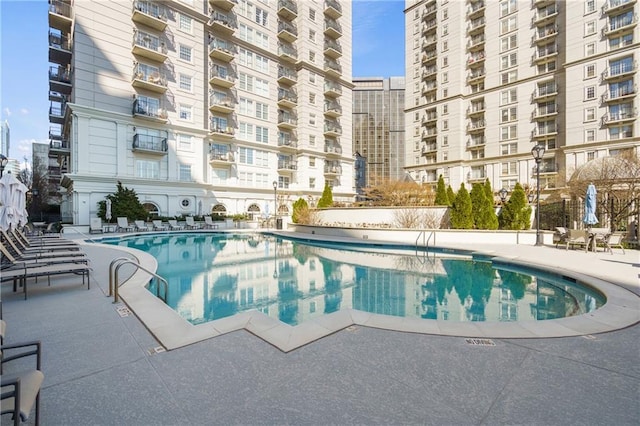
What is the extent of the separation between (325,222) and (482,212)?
9.90 meters

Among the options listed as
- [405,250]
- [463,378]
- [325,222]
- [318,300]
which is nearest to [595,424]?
[463,378]

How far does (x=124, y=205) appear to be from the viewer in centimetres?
2177

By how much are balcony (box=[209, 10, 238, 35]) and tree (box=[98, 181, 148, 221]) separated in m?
18.1

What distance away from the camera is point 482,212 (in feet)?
50.2

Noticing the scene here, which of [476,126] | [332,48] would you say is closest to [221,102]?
[332,48]

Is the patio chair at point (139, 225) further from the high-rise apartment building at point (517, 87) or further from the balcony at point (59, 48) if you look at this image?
the high-rise apartment building at point (517, 87)

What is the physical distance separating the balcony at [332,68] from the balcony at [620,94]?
28976 millimetres

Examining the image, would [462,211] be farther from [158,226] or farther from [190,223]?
[158,226]

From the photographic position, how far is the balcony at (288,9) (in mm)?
33578

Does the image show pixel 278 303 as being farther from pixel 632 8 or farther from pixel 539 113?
pixel 632 8

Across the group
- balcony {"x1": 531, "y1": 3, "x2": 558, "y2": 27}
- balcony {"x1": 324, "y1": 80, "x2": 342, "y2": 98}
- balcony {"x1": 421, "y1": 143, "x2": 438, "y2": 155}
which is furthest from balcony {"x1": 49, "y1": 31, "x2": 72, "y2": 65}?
balcony {"x1": 531, "y1": 3, "x2": 558, "y2": 27}

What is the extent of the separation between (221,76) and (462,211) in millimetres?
26347

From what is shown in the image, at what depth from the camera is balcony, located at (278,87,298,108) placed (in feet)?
111

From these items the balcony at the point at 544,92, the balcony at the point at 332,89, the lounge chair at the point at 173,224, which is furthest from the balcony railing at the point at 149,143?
the balcony at the point at 544,92
